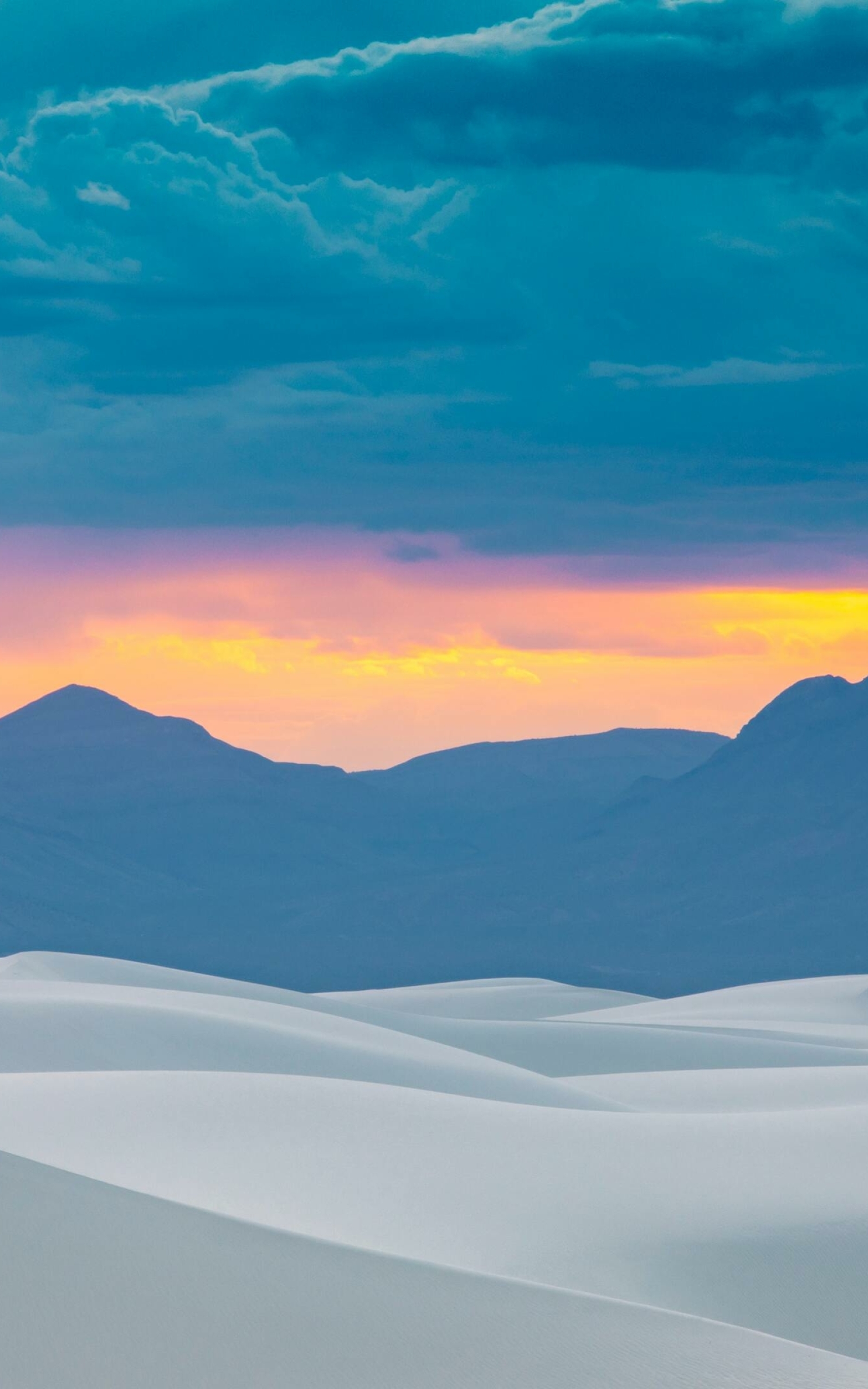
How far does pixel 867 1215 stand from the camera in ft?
51.1

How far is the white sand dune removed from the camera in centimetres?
928

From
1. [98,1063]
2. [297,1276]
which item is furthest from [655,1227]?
[98,1063]

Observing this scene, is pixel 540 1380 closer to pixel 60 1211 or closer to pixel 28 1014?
pixel 60 1211

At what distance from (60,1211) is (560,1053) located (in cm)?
3303

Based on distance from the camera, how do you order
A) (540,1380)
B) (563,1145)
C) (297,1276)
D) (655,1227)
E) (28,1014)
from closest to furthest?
(540,1380), (297,1276), (655,1227), (563,1145), (28,1014)

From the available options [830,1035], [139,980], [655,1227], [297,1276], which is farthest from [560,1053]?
[297,1276]

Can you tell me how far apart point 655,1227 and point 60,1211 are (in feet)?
20.5

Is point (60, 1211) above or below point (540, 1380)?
above

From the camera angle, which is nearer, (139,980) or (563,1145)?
(563,1145)

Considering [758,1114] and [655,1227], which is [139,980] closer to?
[758,1114]

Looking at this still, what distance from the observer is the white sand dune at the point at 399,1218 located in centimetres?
928

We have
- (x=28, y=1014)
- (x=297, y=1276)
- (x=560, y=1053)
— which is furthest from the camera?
(x=560, y=1053)

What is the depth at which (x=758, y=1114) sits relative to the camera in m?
20.6

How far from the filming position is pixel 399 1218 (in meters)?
14.7
